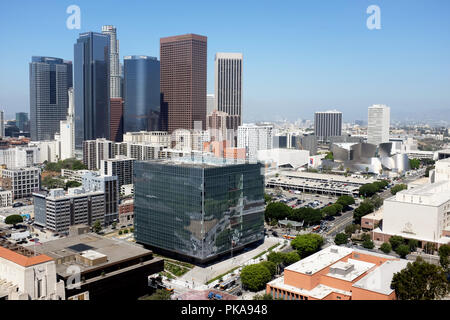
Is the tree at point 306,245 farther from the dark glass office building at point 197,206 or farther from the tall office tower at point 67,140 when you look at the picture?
the tall office tower at point 67,140

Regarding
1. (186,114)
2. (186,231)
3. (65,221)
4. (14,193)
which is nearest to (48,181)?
(14,193)

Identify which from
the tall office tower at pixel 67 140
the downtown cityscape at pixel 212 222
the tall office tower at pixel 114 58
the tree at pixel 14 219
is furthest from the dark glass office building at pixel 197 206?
the tall office tower at pixel 114 58

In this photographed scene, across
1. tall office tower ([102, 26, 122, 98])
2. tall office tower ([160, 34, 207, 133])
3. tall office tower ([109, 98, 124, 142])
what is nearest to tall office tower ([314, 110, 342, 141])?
tall office tower ([160, 34, 207, 133])

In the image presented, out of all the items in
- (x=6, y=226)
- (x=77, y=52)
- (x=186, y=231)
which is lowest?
(x=6, y=226)

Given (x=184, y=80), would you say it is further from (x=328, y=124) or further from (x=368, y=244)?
(x=368, y=244)
